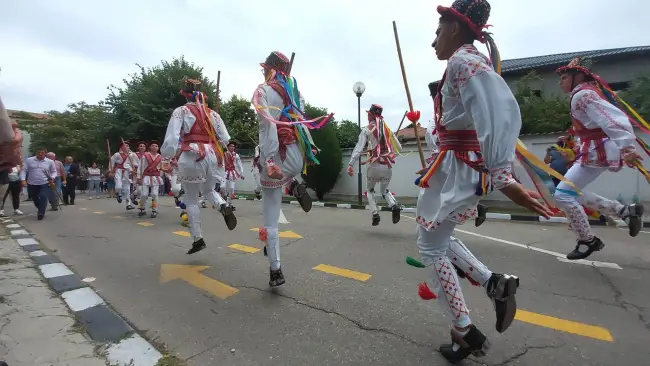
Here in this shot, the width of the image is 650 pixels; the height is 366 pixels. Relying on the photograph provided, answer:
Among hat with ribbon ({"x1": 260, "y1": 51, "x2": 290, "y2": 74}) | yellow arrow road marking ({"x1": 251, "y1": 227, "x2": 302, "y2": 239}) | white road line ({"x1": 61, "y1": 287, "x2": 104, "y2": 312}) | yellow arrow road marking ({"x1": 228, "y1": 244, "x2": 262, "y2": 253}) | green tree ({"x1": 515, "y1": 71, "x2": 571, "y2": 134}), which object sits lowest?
yellow arrow road marking ({"x1": 228, "y1": 244, "x2": 262, "y2": 253})

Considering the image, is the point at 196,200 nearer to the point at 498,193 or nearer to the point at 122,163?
the point at 122,163

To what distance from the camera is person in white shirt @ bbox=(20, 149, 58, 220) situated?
28.6ft

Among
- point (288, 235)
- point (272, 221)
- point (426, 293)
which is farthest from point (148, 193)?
point (426, 293)

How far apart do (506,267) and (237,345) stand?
9.41 ft

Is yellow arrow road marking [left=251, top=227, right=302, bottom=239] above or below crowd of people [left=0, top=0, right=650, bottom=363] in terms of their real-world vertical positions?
below

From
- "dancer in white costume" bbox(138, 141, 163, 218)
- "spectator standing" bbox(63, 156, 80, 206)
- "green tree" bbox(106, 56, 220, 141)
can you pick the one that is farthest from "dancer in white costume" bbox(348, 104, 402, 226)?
"green tree" bbox(106, 56, 220, 141)

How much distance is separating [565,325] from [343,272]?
185cm

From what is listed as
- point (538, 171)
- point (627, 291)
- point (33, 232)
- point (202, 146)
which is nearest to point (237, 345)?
point (538, 171)

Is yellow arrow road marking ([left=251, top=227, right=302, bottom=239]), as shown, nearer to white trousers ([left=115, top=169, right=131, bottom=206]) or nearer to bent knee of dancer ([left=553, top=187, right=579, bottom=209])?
bent knee of dancer ([left=553, top=187, right=579, bottom=209])

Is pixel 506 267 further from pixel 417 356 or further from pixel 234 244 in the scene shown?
pixel 234 244

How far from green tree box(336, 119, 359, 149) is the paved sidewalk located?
63.2 ft

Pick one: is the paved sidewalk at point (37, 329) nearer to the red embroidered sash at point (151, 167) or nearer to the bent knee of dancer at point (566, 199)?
the bent knee of dancer at point (566, 199)

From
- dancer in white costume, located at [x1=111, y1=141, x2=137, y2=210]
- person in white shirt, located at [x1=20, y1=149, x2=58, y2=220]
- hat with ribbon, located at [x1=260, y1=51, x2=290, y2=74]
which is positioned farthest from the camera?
dancer in white costume, located at [x1=111, y1=141, x2=137, y2=210]

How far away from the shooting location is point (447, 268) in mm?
1922
